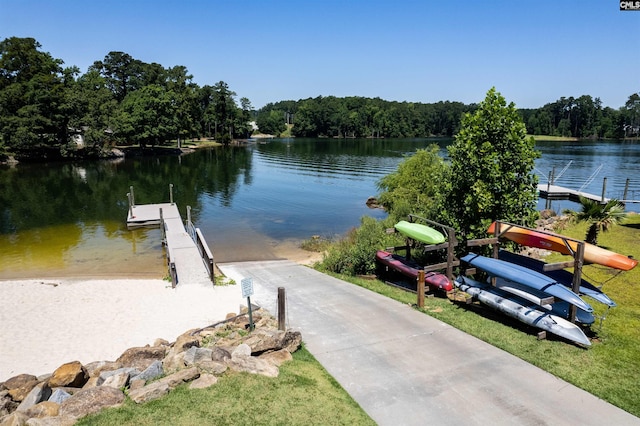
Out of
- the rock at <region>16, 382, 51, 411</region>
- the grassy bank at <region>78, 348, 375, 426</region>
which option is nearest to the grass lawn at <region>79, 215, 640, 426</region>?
the grassy bank at <region>78, 348, 375, 426</region>

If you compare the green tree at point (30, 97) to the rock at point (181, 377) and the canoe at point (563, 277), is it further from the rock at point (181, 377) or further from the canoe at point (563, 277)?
the canoe at point (563, 277)

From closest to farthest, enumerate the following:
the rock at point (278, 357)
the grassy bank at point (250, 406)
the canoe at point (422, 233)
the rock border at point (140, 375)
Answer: the grassy bank at point (250, 406), the rock border at point (140, 375), the rock at point (278, 357), the canoe at point (422, 233)

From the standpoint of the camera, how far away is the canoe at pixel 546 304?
10984mm

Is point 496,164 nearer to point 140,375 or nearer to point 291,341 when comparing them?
point 291,341

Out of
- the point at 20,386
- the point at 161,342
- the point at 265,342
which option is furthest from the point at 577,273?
the point at 20,386

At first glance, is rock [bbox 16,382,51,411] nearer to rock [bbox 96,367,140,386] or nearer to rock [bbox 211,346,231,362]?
rock [bbox 96,367,140,386]

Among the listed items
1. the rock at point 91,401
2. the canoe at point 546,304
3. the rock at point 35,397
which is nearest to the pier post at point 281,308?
the rock at point 91,401

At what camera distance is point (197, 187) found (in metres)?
50.7

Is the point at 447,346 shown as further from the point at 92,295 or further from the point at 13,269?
the point at 13,269

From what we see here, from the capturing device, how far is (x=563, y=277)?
41.0 feet

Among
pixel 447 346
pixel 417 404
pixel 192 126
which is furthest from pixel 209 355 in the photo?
pixel 192 126

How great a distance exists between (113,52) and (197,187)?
78.4 m

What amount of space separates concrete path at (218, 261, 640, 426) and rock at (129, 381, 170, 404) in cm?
350

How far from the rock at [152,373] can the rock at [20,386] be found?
8.69ft
